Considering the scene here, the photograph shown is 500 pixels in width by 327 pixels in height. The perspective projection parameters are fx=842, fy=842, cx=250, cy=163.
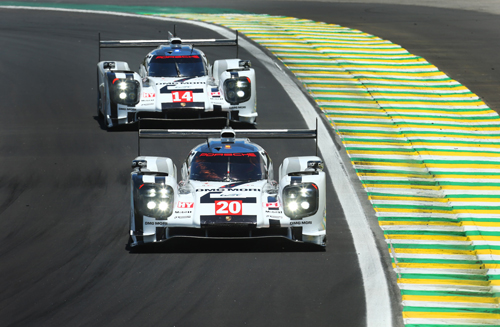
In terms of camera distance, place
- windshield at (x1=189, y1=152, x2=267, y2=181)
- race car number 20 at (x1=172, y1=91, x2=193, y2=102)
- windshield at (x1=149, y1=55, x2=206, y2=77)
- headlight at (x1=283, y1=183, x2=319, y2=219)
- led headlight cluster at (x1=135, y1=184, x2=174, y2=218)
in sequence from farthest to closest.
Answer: windshield at (x1=149, y1=55, x2=206, y2=77) → race car number 20 at (x1=172, y1=91, x2=193, y2=102) → windshield at (x1=189, y1=152, x2=267, y2=181) → headlight at (x1=283, y1=183, x2=319, y2=219) → led headlight cluster at (x1=135, y1=184, x2=174, y2=218)

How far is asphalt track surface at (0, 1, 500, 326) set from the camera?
32.4 ft


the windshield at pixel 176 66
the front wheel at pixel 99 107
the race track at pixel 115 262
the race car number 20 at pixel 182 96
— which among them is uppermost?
the windshield at pixel 176 66

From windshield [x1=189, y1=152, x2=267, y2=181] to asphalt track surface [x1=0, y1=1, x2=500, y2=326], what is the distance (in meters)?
1.05

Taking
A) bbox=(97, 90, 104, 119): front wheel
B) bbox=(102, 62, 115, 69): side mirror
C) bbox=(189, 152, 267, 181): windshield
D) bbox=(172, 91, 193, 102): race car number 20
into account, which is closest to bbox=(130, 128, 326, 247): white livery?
bbox=(189, 152, 267, 181): windshield

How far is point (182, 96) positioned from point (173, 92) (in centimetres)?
24

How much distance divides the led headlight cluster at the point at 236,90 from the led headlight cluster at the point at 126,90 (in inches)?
70.9

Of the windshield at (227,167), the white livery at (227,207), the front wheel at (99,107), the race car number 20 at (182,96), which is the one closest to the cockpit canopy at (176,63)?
the race car number 20 at (182,96)

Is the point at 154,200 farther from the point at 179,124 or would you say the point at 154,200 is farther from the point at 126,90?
the point at 179,124

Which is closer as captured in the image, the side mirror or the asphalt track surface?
the asphalt track surface

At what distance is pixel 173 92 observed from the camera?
16.9 metres

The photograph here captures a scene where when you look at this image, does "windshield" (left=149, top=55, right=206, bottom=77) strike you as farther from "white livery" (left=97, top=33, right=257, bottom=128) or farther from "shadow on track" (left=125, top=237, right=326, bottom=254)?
"shadow on track" (left=125, top=237, right=326, bottom=254)

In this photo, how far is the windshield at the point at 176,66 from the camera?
17.7 metres

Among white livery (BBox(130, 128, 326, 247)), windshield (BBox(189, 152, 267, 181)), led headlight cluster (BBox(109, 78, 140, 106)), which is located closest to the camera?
white livery (BBox(130, 128, 326, 247))

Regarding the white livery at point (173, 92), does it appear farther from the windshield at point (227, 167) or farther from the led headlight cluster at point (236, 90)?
the windshield at point (227, 167)
